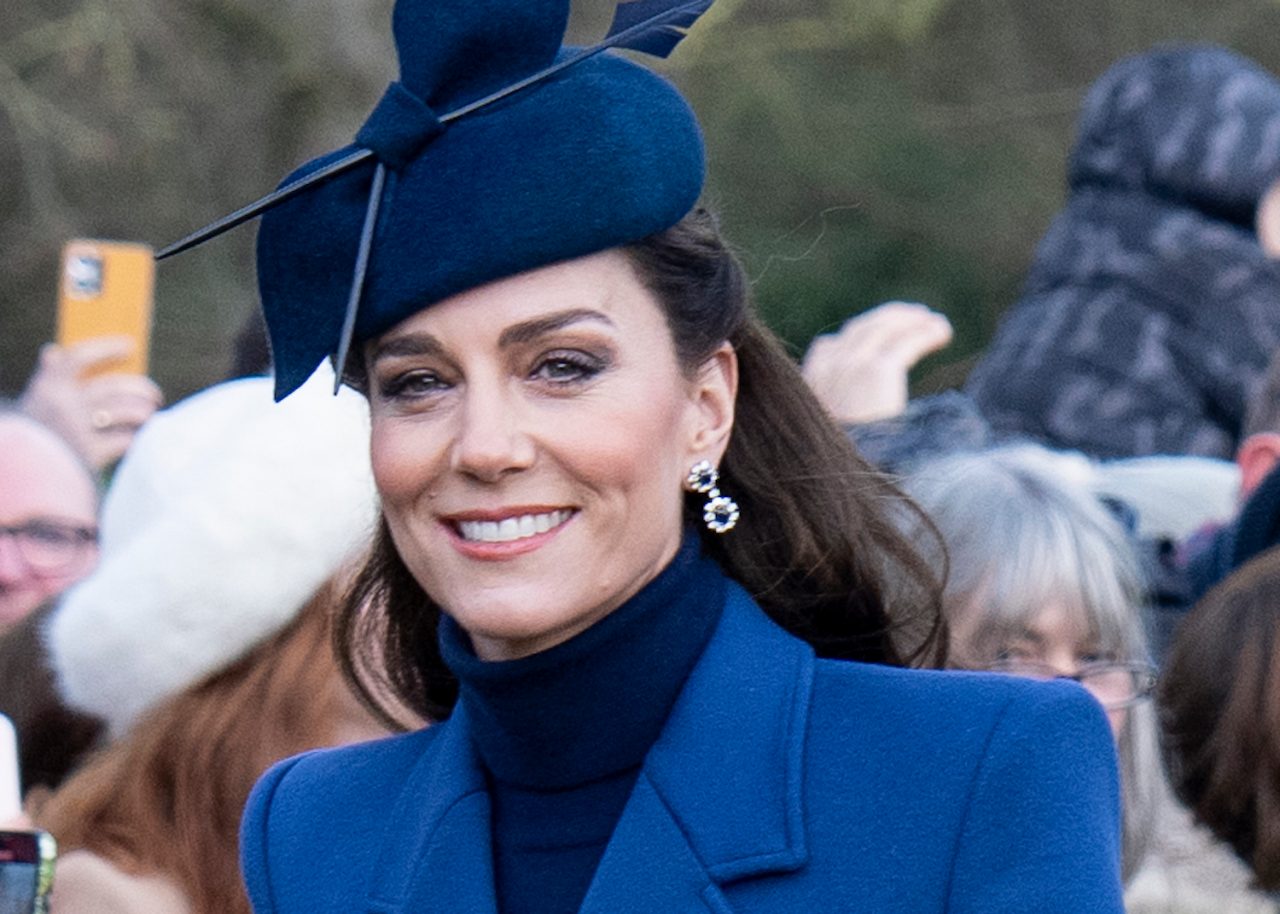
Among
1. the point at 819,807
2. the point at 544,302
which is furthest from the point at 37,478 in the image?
the point at 819,807

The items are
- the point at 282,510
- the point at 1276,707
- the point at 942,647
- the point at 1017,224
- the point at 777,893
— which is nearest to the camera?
the point at 777,893

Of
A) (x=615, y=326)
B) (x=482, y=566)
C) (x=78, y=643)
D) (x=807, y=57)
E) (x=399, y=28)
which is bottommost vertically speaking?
(x=807, y=57)

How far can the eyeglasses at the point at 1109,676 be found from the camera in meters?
3.56

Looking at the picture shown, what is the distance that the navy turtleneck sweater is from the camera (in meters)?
2.38

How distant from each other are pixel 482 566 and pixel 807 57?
1161cm

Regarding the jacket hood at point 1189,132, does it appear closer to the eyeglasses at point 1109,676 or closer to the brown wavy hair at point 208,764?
the eyeglasses at point 1109,676

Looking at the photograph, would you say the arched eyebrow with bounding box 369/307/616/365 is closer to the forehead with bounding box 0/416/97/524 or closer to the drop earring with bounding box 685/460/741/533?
the drop earring with bounding box 685/460/741/533

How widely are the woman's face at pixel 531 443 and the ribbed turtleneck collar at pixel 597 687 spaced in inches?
1.1

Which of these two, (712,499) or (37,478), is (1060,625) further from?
(37,478)

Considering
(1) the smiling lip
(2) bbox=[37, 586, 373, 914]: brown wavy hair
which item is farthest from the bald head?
(1) the smiling lip

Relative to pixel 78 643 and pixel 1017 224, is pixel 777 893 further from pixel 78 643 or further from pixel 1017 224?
pixel 1017 224

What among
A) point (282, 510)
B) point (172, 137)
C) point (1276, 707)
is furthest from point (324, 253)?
point (172, 137)

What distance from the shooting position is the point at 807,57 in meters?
13.6

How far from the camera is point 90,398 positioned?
5.25 metres
